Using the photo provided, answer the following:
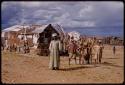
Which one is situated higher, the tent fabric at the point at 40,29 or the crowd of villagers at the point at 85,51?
the tent fabric at the point at 40,29

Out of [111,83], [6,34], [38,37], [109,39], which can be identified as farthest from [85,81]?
[109,39]

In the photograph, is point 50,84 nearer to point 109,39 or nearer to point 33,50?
point 33,50

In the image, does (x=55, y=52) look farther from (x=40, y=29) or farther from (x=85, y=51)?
(x=40, y=29)

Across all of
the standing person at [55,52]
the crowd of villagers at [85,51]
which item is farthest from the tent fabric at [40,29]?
the standing person at [55,52]

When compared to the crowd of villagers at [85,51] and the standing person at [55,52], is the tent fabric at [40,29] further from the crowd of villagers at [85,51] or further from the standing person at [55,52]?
the standing person at [55,52]

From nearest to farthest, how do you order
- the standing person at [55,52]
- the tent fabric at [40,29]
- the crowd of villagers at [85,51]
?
the standing person at [55,52] → the crowd of villagers at [85,51] → the tent fabric at [40,29]

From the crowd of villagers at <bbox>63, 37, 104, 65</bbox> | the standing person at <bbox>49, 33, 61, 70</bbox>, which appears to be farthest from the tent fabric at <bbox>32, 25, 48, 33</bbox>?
the standing person at <bbox>49, 33, 61, 70</bbox>

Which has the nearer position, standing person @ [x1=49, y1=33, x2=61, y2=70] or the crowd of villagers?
standing person @ [x1=49, y1=33, x2=61, y2=70]

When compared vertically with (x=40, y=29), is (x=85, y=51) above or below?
below

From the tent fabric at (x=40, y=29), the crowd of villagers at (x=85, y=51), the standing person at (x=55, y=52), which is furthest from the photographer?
the tent fabric at (x=40, y=29)

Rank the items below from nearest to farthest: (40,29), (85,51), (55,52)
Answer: (55,52) < (85,51) < (40,29)

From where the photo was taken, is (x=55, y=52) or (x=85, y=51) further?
(x=85, y=51)

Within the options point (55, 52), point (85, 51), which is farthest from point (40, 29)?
point (55, 52)

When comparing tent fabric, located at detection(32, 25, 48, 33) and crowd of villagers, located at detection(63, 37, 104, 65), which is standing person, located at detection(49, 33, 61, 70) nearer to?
crowd of villagers, located at detection(63, 37, 104, 65)
